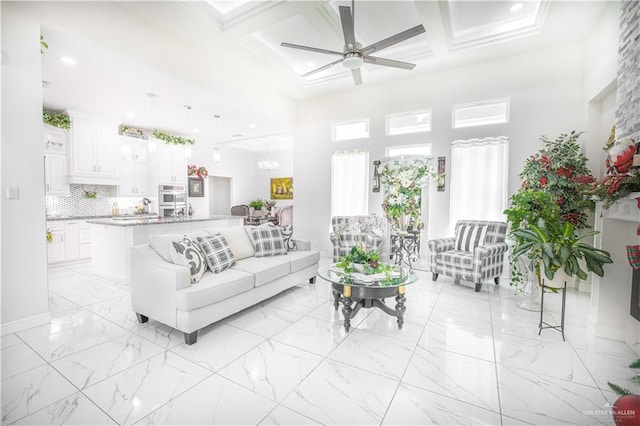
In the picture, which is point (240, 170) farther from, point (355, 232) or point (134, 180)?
point (355, 232)

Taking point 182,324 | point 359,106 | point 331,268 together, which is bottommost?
point 182,324

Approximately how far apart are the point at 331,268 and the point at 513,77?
4181 mm

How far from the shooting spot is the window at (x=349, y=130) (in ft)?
19.2

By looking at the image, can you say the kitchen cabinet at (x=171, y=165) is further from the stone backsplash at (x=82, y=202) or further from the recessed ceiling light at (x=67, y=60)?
the recessed ceiling light at (x=67, y=60)

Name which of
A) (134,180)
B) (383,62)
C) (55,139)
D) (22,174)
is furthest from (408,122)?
(55,139)

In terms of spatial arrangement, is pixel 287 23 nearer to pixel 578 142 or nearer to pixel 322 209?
pixel 322 209

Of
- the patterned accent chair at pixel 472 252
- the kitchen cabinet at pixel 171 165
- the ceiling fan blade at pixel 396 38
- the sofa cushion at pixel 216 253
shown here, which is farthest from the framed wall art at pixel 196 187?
the patterned accent chair at pixel 472 252

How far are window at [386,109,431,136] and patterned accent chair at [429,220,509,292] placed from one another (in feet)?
6.22

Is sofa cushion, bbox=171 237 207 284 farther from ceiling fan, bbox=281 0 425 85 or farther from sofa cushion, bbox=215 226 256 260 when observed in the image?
ceiling fan, bbox=281 0 425 85

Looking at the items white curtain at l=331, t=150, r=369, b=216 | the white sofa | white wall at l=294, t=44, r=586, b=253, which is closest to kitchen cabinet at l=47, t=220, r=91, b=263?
the white sofa

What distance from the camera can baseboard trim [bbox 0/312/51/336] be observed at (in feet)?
8.45

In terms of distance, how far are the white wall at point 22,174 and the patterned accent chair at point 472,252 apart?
4.70 metres

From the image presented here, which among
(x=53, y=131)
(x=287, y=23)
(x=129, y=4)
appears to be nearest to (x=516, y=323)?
(x=287, y=23)

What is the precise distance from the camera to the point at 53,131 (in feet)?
17.2
